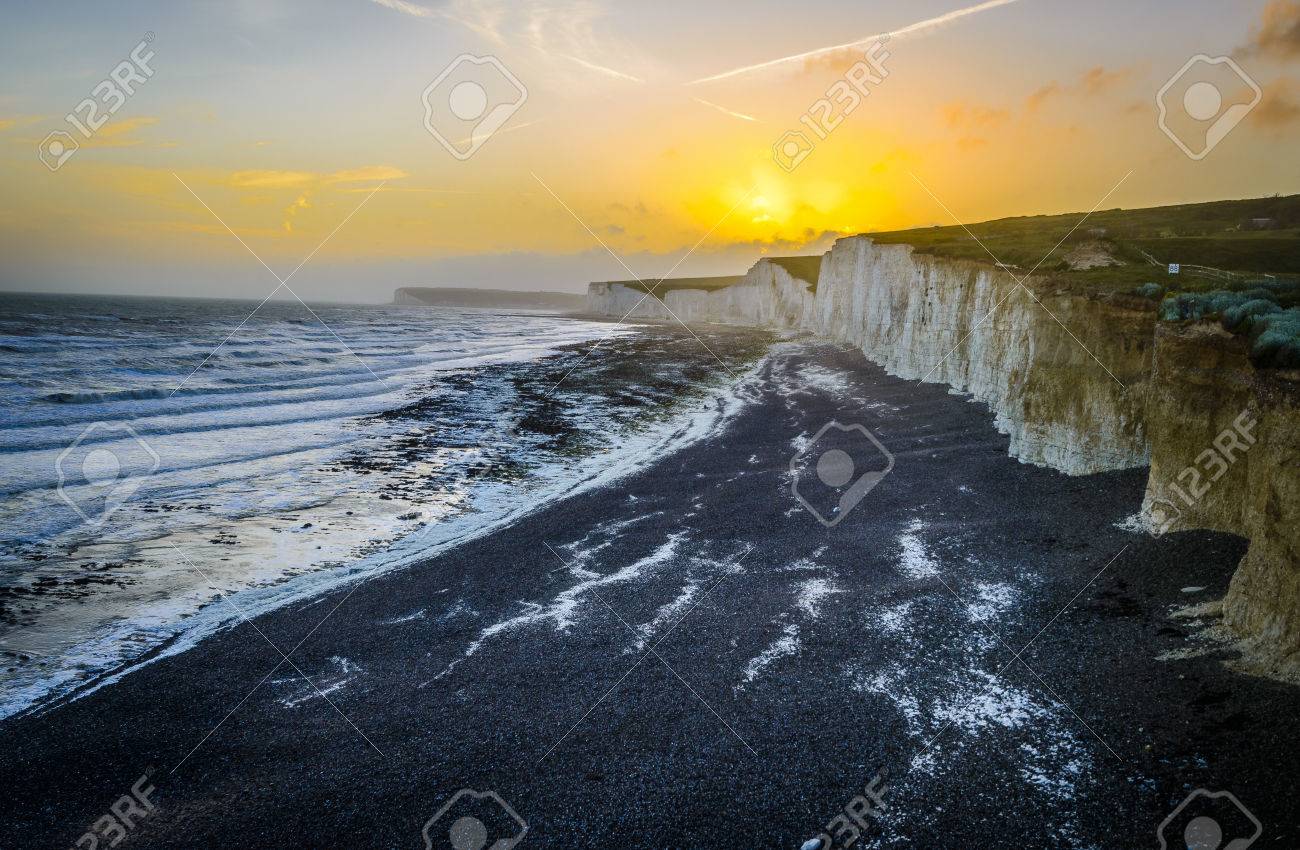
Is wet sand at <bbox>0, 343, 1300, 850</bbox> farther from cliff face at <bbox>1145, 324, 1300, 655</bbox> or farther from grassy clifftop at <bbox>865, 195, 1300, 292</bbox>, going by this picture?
grassy clifftop at <bbox>865, 195, 1300, 292</bbox>

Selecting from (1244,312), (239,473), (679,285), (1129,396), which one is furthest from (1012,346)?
(679,285)

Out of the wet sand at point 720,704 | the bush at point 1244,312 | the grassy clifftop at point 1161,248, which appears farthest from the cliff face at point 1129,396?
the grassy clifftop at point 1161,248

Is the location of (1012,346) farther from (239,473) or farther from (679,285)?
(679,285)

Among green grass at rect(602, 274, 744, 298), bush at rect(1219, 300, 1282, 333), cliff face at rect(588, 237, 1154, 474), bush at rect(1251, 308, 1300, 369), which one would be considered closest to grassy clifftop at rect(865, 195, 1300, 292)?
cliff face at rect(588, 237, 1154, 474)

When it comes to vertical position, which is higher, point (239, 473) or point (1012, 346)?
point (1012, 346)

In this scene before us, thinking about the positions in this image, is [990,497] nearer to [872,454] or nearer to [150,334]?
[872,454]

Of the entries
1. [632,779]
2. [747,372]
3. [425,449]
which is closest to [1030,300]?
[632,779]

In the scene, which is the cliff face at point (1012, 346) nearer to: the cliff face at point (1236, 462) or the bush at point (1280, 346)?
the cliff face at point (1236, 462)

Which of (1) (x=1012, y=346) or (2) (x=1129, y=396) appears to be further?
(1) (x=1012, y=346)

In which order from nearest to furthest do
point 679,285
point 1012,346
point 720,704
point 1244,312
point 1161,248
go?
point 720,704
point 1244,312
point 1012,346
point 1161,248
point 679,285
